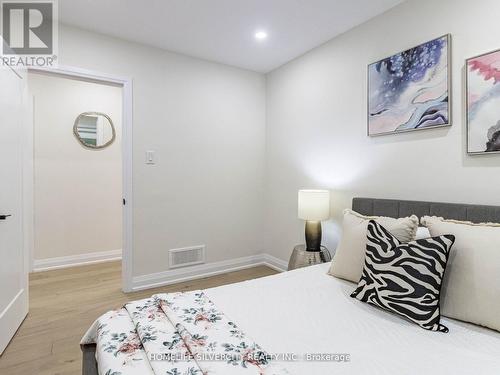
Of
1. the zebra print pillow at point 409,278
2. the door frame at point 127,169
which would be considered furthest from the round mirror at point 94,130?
the zebra print pillow at point 409,278

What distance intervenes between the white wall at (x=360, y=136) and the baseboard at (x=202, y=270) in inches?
6.9

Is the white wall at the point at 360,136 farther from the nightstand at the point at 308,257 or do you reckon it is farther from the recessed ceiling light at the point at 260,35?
the recessed ceiling light at the point at 260,35

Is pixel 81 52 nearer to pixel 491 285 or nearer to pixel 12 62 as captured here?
pixel 12 62

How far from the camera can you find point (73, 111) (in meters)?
3.74

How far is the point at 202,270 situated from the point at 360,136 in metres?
2.27

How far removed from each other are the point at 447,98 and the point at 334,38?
1.33 m

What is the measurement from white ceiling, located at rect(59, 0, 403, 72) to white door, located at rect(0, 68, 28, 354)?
33.7 inches

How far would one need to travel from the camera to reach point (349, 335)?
119cm

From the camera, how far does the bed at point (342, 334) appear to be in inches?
39.5

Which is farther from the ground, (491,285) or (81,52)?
(81,52)

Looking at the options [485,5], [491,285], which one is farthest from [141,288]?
[485,5]

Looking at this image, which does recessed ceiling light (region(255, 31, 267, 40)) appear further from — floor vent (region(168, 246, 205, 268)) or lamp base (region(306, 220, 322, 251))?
floor vent (region(168, 246, 205, 268))

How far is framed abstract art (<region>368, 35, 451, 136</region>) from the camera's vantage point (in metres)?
1.96
